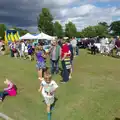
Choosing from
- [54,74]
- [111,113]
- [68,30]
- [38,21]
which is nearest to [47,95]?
[111,113]

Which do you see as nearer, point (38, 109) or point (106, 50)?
point (38, 109)

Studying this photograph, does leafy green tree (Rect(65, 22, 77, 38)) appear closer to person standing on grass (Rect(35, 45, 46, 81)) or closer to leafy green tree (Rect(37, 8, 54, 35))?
leafy green tree (Rect(37, 8, 54, 35))

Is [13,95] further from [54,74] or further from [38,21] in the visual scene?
[38,21]

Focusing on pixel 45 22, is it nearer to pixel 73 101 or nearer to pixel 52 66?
pixel 52 66

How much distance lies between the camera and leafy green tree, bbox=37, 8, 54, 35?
70.5 metres

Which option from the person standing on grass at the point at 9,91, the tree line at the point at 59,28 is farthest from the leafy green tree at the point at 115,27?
the person standing on grass at the point at 9,91

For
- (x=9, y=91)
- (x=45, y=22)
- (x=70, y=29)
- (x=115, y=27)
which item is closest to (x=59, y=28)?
(x=70, y=29)

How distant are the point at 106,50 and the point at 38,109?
723 inches

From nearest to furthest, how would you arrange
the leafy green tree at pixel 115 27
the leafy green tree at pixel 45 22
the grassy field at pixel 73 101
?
the grassy field at pixel 73 101
the leafy green tree at pixel 45 22
the leafy green tree at pixel 115 27

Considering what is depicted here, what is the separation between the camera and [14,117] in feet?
27.4

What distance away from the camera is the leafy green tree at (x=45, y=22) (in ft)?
231

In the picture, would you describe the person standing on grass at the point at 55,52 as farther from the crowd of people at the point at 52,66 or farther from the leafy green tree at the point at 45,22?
the leafy green tree at the point at 45,22

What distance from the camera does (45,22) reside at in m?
70.5


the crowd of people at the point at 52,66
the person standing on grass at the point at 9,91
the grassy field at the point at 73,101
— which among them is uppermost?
the crowd of people at the point at 52,66
